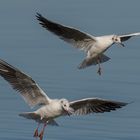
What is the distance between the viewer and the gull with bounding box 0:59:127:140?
20719mm

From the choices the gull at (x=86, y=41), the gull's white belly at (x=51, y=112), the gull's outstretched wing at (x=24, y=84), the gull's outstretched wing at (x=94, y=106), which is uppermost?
the gull at (x=86, y=41)

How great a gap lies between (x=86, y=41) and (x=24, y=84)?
2786 mm

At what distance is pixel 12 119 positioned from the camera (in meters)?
23.6

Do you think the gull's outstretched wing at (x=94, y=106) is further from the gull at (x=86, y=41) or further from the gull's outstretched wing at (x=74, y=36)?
the gull's outstretched wing at (x=74, y=36)

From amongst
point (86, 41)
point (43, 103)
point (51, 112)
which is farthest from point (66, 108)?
point (86, 41)

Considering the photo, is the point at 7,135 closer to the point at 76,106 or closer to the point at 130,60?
the point at 76,106

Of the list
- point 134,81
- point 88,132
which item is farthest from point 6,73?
point 134,81

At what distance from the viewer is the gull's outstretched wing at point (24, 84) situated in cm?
2067

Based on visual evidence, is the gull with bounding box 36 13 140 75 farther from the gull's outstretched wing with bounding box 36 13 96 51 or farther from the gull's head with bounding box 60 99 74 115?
the gull's head with bounding box 60 99 74 115

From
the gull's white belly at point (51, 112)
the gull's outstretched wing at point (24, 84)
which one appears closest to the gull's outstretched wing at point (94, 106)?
the gull's white belly at point (51, 112)

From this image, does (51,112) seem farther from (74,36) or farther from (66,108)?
(74,36)

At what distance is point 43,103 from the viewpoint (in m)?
21.1

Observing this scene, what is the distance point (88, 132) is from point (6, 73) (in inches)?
111

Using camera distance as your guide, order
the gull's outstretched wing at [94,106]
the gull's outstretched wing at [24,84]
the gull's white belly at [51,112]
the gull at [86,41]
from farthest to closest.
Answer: the gull at [86,41], the gull's outstretched wing at [94,106], the gull's white belly at [51,112], the gull's outstretched wing at [24,84]
